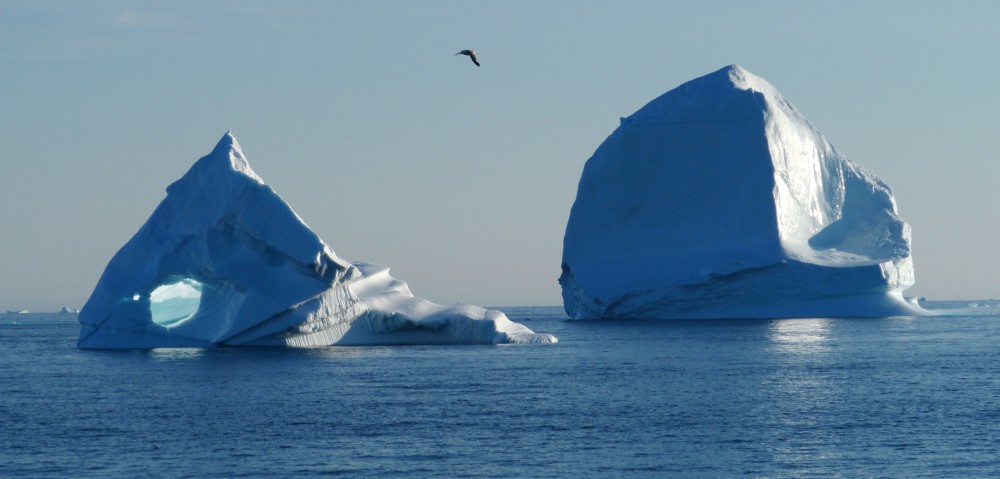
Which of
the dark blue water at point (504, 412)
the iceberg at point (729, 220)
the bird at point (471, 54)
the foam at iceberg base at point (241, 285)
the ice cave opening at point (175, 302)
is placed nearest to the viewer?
the dark blue water at point (504, 412)

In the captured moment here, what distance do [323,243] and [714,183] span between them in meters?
27.7

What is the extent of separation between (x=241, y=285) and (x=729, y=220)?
26.9m

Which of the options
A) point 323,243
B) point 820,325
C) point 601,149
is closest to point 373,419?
point 323,243

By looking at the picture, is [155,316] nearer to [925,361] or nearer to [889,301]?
[925,361]

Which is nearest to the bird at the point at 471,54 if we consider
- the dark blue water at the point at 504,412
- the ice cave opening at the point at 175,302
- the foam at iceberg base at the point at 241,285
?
the dark blue water at the point at 504,412

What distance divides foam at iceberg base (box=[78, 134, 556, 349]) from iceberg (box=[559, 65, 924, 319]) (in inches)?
725

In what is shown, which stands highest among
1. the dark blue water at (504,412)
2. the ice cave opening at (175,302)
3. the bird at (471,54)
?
the bird at (471,54)

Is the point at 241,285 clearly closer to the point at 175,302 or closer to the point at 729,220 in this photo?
the point at 175,302

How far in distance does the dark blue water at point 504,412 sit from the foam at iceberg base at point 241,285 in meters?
0.73

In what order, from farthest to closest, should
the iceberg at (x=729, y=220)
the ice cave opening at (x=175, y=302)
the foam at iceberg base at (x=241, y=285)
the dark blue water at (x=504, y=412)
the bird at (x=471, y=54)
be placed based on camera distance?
1. the iceberg at (x=729, y=220)
2. the ice cave opening at (x=175, y=302)
3. the foam at iceberg base at (x=241, y=285)
4. the bird at (x=471, y=54)
5. the dark blue water at (x=504, y=412)

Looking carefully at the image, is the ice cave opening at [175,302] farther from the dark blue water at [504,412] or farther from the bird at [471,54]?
the bird at [471,54]

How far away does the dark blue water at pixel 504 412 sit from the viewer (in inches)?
766

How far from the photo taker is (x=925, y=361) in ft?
118

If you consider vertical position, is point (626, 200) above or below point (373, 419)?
above
